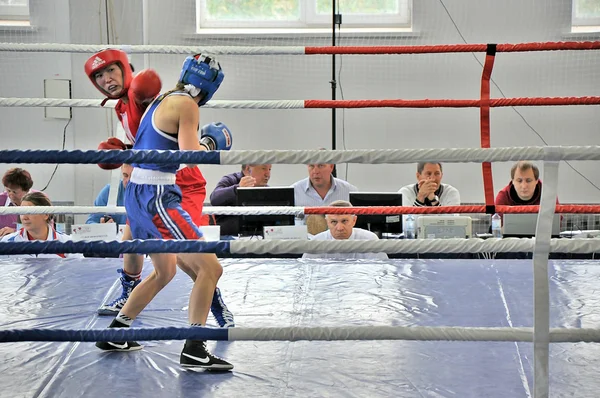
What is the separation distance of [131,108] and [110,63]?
161 millimetres

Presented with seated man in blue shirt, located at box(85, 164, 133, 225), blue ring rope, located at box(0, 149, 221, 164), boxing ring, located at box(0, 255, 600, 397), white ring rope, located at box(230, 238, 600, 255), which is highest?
blue ring rope, located at box(0, 149, 221, 164)

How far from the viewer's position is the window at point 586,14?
5.61m

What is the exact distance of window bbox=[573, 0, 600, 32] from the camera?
5.61m

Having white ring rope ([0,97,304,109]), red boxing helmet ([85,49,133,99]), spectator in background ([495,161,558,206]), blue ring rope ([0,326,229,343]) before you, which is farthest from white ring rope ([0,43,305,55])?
spectator in background ([495,161,558,206])

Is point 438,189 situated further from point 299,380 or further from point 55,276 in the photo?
point 299,380

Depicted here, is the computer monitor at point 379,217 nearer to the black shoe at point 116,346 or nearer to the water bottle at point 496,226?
the water bottle at point 496,226

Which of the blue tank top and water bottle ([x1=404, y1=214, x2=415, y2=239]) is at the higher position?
the blue tank top

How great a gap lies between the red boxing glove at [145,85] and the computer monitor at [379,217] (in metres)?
1.60

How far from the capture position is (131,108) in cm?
257

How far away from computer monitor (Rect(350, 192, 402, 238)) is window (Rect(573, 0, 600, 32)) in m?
2.63

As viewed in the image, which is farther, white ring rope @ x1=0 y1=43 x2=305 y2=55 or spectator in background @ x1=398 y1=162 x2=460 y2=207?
spectator in background @ x1=398 y1=162 x2=460 y2=207

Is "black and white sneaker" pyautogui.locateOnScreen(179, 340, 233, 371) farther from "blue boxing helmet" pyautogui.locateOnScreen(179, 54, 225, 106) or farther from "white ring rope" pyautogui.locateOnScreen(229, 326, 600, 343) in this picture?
"blue boxing helmet" pyautogui.locateOnScreen(179, 54, 225, 106)

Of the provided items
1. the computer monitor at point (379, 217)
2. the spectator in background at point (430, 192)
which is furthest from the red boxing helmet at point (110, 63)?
the spectator in background at point (430, 192)

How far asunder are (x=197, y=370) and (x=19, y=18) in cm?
448
